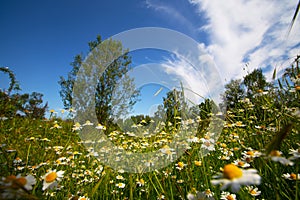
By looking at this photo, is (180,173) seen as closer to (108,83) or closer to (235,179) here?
(235,179)

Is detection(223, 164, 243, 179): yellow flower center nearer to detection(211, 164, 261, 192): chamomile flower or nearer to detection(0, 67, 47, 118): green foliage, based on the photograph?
detection(211, 164, 261, 192): chamomile flower

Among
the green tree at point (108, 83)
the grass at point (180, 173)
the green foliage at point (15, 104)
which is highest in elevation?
the green tree at point (108, 83)

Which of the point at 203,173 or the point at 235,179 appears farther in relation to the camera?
the point at 203,173

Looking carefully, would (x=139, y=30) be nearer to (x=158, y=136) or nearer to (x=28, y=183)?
(x=158, y=136)

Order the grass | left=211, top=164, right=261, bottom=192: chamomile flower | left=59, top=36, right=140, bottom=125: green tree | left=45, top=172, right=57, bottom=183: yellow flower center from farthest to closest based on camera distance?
left=59, top=36, right=140, bottom=125: green tree < the grass < left=45, top=172, right=57, bottom=183: yellow flower center < left=211, top=164, right=261, bottom=192: chamomile flower

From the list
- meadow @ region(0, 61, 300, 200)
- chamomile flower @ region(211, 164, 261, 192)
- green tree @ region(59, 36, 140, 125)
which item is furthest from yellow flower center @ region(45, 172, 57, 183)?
green tree @ region(59, 36, 140, 125)

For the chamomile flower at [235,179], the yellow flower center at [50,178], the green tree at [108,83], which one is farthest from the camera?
the green tree at [108,83]

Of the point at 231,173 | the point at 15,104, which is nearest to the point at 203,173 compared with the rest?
the point at 231,173

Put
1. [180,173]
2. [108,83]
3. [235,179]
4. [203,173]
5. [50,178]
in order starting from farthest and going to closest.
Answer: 1. [108,83]
2. [180,173]
3. [203,173]
4. [50,178]
5. [235,179]

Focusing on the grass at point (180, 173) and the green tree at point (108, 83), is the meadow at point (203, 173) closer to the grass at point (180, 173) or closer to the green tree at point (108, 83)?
the grass at point (180, 173)

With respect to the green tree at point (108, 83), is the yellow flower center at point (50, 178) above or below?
below

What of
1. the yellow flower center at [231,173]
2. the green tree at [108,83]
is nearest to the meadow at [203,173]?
the yellow flower center at [231,173]

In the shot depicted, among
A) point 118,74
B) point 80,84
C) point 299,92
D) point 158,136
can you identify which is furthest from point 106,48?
point 299,92

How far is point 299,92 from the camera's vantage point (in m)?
1.18
